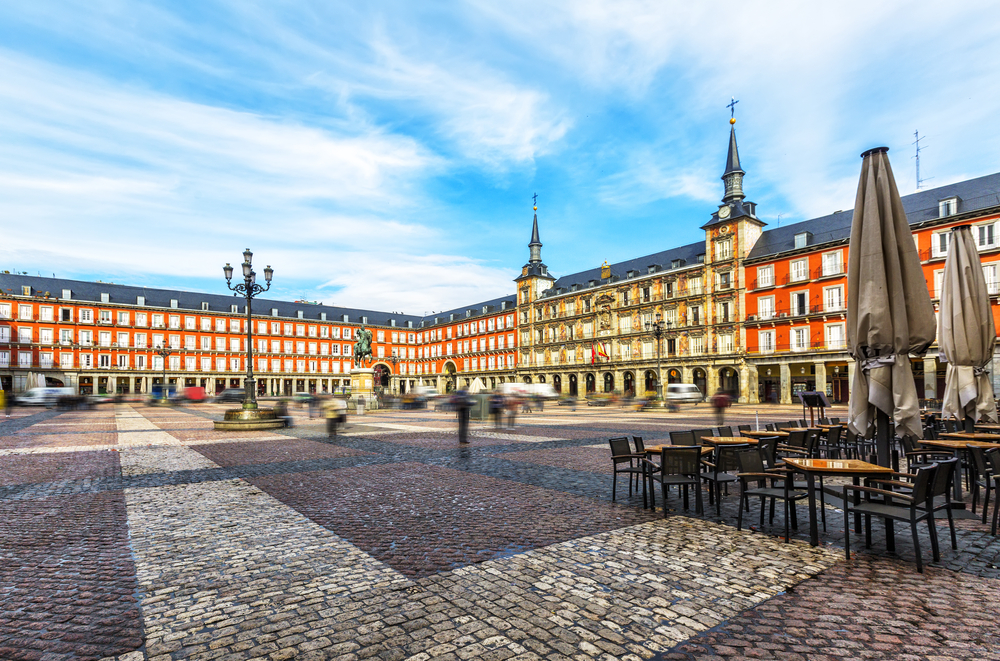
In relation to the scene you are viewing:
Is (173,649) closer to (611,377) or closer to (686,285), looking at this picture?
(686,285)

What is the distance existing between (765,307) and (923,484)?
39998 millimetres

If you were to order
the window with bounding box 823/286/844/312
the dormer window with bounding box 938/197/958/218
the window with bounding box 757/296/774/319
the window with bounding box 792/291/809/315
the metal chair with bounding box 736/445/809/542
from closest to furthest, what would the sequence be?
1. the metal chair with bounding box 736/445/809/542
2. the dormer window with bounding box 938/197/958/218
3. the window with bounding box 823/286/844/312
4. the window with bounding box 792/291/809/315
5. the window with bounding box 757/296/774/319

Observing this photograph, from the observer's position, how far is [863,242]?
21.7 ft

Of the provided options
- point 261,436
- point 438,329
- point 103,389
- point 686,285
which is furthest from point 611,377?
point 103,389

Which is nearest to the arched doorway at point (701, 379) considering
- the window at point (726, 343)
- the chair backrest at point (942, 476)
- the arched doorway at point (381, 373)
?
the window at point (726, 343)

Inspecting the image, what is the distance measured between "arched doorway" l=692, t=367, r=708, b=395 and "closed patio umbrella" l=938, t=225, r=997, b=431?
36.3 metres

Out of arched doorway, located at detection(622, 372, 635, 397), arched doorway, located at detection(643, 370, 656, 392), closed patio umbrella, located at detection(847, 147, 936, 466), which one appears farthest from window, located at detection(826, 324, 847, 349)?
closed patio umbrella, located at detection(847, 147, 936, 466)

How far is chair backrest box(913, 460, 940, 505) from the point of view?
4496 millimetres

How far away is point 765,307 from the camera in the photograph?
40625mm

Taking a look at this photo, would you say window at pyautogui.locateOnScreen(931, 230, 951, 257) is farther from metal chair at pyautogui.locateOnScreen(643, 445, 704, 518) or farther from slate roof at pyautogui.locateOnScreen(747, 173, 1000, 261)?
metal chair at pyautogui.locateOnScreen(643, 445, 704, 518)

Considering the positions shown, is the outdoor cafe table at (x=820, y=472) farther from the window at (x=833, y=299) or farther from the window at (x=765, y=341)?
the window at (x=765, y=341)

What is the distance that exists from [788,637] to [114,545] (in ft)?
19.8

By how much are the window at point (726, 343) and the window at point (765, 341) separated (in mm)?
2276

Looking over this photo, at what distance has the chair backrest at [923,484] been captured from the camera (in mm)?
4496
